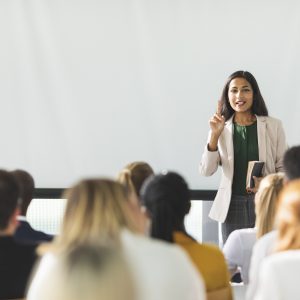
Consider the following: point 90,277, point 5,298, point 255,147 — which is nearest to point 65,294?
point 90,277

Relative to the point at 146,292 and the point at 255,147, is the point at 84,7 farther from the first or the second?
the point at 146,292

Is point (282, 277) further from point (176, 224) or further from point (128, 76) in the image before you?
point (128, 76)

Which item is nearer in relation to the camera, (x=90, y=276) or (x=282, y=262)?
(x=90, y=276)

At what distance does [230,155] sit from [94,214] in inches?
101

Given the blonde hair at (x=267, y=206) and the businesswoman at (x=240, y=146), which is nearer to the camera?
the blonde hair at (x=267, y=206)

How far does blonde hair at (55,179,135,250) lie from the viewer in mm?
1917

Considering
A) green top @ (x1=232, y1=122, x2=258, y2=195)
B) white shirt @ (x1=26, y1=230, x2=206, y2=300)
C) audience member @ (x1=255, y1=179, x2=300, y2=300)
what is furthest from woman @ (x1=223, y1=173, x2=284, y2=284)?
green top @ (x1=232, y1=122, x2=258, y2=195)

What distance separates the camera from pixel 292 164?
3195 millimetres

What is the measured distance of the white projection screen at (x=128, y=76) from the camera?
5.48 meters

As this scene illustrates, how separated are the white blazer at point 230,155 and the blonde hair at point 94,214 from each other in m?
2.41

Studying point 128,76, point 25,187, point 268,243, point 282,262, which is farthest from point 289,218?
point 128,76

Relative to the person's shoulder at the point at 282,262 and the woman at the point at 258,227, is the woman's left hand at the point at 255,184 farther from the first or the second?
the person's shoulder at the point at 282,262

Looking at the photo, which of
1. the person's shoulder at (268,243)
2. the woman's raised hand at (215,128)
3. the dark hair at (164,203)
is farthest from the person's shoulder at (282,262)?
the woman's raised hand at (215,128)

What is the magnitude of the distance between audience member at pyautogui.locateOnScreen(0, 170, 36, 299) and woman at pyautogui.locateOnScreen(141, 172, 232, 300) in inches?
16.5
